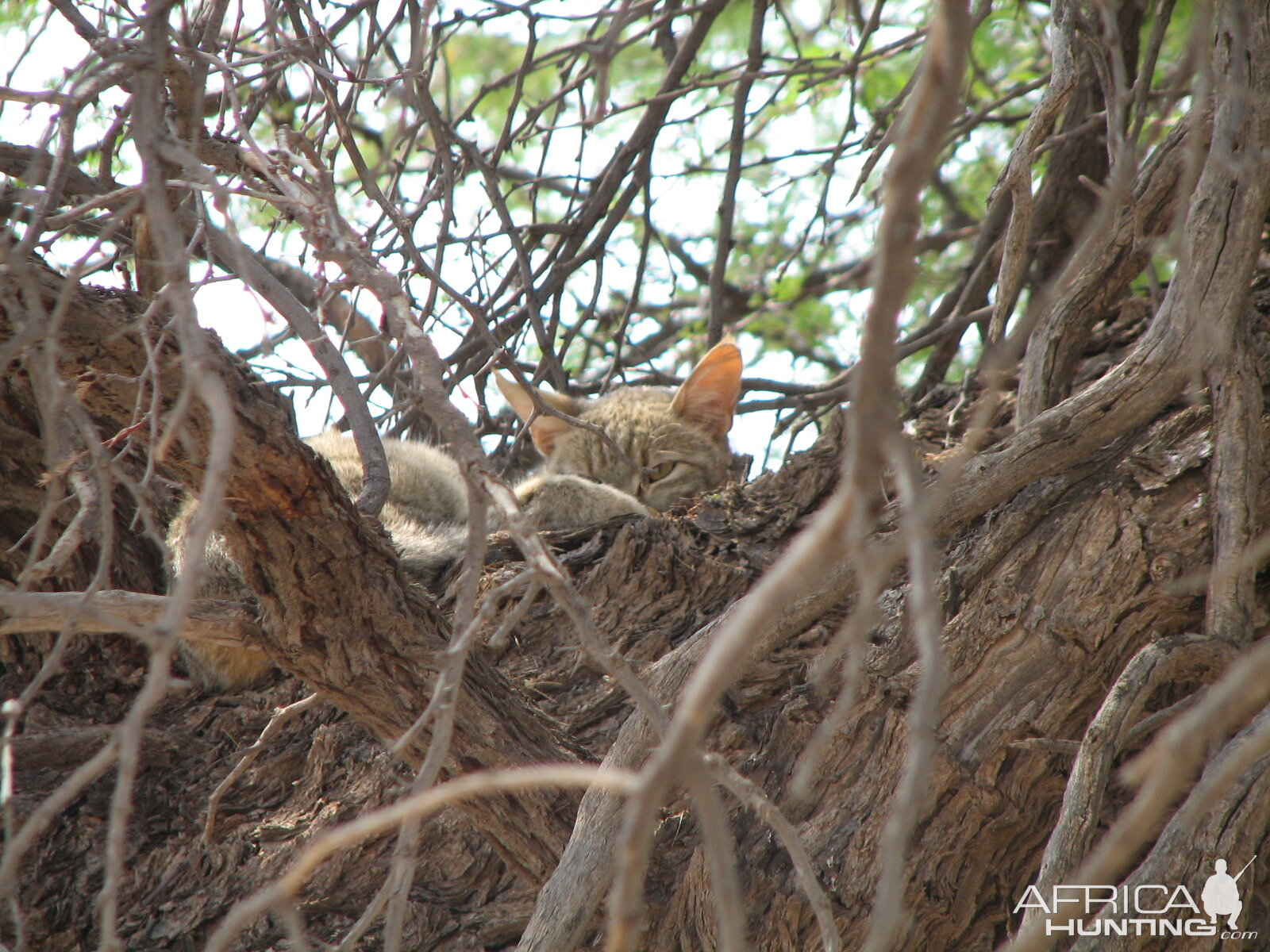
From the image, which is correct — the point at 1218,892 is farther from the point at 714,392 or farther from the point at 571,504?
the point at 714,392

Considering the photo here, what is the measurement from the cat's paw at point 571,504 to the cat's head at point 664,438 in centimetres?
60

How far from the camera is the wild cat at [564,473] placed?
2.89m

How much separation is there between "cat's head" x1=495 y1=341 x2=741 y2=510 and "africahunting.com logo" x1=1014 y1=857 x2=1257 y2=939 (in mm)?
2509

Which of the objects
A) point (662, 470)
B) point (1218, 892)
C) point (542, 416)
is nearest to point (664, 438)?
point (662, 470)

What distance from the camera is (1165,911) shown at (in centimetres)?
186

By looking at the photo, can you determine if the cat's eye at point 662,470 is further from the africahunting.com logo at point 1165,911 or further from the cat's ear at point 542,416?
the africahunting.com logo at point 1165,911

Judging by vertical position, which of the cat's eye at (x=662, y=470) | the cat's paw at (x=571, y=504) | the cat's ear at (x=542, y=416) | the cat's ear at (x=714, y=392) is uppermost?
the cat's ear at (x=542, y=416)

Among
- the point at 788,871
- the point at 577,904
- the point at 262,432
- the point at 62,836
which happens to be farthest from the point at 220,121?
the point at 788,871

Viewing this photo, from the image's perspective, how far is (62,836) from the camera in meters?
2.48

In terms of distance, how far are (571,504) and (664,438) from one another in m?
0.95

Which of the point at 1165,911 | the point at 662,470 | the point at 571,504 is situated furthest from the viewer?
the point at 662,470

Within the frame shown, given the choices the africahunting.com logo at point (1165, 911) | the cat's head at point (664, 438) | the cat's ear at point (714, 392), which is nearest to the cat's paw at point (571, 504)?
the cat's head at point (664, 438)

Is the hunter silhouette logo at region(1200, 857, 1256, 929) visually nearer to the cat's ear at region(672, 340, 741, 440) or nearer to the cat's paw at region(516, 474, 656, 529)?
the cat's paw at region(516, 474, 656, 529)

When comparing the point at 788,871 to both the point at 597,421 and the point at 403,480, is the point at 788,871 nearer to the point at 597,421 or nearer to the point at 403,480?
the point at 403,480
